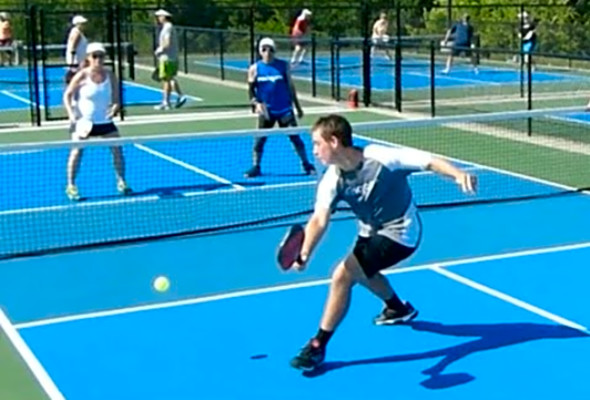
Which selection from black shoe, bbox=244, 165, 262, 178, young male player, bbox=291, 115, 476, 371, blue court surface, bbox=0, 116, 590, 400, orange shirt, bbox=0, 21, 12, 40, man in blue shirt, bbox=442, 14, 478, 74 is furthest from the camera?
orange shirt, bbox=0, 21, 12, 40

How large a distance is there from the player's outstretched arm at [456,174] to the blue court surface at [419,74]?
20.9 metres

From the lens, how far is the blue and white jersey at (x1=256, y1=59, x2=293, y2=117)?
14984 millimetres

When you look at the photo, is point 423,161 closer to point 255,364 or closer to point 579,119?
point 255,364

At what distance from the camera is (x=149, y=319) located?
8.83 m

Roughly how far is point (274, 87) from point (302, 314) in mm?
6587

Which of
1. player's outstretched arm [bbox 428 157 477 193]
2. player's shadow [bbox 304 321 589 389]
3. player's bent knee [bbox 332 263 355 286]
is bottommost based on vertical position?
player's shadow [bbox 304 321 589 389]

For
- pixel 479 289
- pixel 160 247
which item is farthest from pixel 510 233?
pixel 160 247

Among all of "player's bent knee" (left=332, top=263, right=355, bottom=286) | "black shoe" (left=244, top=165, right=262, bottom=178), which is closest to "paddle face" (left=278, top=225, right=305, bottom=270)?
"player's bent knee" (left=332, top=263, right=355, bottom=286)

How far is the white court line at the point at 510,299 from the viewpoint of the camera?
8.59m

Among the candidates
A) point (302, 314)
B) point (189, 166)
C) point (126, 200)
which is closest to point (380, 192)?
point (302, 314)

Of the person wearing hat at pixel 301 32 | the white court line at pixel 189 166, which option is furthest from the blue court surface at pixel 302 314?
the person wearing hat at pixel 301 32

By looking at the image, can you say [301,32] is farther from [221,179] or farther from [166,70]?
[221,179]

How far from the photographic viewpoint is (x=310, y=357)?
295 inches

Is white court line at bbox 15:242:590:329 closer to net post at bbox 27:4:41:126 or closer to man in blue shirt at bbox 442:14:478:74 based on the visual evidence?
net post at bbox 27:4:41:126
